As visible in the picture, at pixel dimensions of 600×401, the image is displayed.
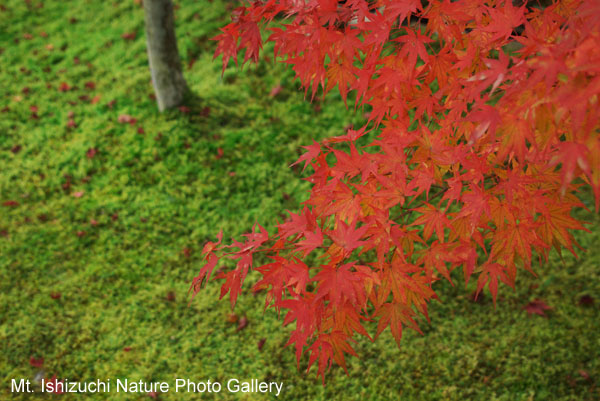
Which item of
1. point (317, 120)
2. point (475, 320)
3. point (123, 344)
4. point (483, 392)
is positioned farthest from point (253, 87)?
point (483, 392)

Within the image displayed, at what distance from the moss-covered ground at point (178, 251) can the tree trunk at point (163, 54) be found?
197 millimetres

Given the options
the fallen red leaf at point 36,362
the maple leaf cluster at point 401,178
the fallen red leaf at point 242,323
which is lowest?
the fallen red leaf at point 242,323

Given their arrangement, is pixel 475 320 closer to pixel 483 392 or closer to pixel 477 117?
pixel 483 392

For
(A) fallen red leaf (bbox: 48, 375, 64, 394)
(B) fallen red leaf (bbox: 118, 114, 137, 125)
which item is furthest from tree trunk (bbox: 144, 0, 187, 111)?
(A) fallen red leaf (bbox: 48, 375, 64, 394)

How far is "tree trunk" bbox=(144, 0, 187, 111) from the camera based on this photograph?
4.42m

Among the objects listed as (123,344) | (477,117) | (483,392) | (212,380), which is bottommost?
(483,392)

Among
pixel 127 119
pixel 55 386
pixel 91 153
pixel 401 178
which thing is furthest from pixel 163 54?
pixel 401 178

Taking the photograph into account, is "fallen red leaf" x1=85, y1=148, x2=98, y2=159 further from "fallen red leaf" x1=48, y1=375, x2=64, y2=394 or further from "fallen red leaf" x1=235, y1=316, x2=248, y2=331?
"fallen red leaf" x1=235, y1=316, x2=248, y2=331

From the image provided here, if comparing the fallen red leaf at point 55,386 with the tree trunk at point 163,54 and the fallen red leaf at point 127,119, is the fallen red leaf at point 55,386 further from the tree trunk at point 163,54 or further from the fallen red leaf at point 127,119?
the tree trunk at point 163,54

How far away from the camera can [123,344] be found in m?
3.23

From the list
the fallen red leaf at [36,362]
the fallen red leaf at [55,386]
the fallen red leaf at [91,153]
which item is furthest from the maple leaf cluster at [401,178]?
the fallen red leaf at [91,153]

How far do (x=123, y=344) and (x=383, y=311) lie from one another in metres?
2.30

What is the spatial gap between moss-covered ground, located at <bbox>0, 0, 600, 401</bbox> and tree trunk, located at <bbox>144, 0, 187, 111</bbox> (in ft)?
0.65

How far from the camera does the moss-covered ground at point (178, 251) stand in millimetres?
2945
